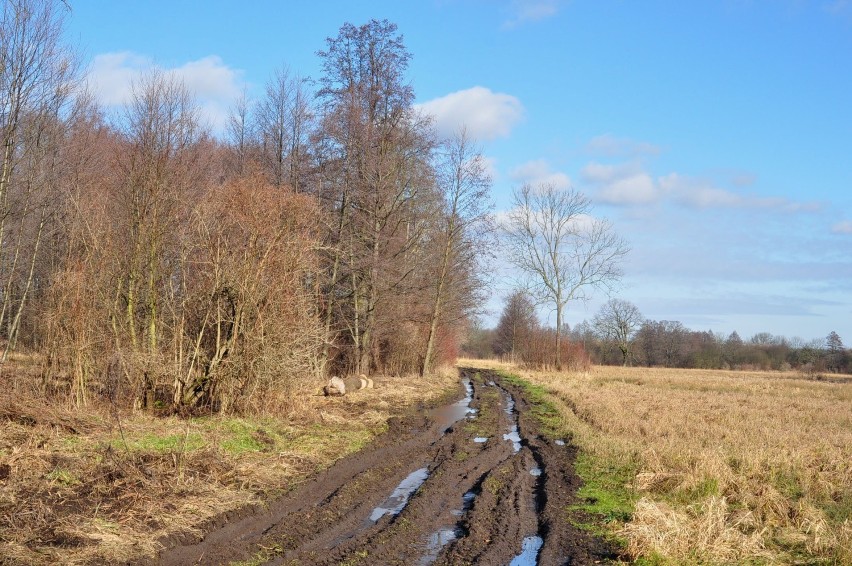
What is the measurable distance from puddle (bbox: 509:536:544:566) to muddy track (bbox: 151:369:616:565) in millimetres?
18

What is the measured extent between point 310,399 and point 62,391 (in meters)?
5.72

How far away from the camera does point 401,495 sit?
8.99m

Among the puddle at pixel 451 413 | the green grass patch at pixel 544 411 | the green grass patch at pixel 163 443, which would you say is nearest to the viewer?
the green grass patch at pixel 163 443

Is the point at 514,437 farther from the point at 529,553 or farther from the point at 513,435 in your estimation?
the point at 529,553

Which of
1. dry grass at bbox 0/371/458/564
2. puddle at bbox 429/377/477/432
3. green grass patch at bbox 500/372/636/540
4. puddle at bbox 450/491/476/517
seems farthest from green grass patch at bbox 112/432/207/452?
puddle at bbox 429/377/477/432

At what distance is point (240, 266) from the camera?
14.0 metres

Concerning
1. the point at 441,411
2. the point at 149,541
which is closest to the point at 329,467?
the point at 149,541

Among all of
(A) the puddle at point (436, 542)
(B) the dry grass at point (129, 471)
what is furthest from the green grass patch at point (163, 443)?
(A) the puddle at point (436, 542)

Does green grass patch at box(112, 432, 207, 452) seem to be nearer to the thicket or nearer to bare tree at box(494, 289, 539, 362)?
the thicket

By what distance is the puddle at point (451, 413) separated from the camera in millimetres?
16672

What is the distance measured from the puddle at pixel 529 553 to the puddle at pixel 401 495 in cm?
177

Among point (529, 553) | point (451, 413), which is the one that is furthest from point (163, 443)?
point (451, 413)

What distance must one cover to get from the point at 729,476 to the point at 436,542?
16.0ft

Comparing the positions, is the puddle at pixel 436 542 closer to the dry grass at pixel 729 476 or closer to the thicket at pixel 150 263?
the dry grass at pixel 729 476
